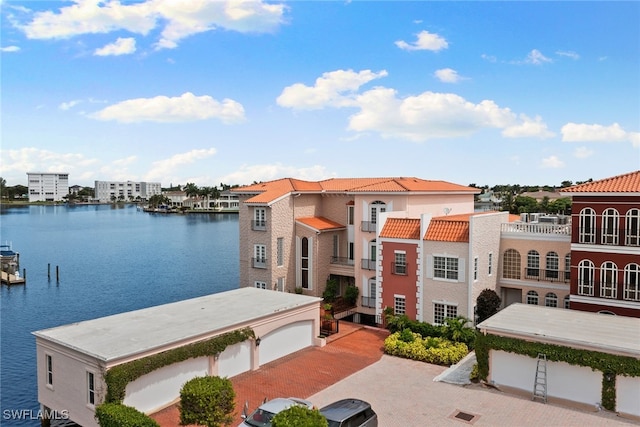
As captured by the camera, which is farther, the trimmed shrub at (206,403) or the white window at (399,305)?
the white window at (399,305)

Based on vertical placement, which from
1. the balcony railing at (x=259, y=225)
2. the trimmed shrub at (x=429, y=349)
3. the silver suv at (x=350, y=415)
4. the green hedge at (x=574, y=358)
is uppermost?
the balcony railing at (x=259, y=225)

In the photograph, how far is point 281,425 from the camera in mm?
12352

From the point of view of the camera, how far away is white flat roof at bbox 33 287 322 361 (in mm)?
18766

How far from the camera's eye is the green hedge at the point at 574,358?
60.0 ft

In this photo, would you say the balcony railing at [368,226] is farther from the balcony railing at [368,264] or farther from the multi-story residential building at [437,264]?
the multi-story residential building at [437,264]

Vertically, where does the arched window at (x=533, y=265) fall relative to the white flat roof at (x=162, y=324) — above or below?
above

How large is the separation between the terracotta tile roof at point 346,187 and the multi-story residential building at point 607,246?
10070 millimetres

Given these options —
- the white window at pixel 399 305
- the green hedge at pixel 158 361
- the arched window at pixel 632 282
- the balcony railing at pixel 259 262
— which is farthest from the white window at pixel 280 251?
the arched window at pixel 632 282

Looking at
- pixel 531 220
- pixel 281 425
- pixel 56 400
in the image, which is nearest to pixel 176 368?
pixel 56 400

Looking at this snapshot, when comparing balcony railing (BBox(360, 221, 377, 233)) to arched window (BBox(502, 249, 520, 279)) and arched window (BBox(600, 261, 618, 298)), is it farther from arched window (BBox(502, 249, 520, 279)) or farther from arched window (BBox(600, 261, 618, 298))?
arched window (BBox(600, 261, 618, 298))

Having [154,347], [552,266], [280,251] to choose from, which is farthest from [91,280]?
[552,266]

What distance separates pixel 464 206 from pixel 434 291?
12.6 metres

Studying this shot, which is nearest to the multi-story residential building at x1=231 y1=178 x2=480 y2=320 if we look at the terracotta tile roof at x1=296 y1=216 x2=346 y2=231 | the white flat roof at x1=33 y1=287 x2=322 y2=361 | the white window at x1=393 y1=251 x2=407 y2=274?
the terracotta tile roof at x1=296 y1=216 x2=346 y2=231

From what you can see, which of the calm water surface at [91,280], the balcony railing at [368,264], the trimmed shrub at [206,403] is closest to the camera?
the trimmed shrub at [206,403]
